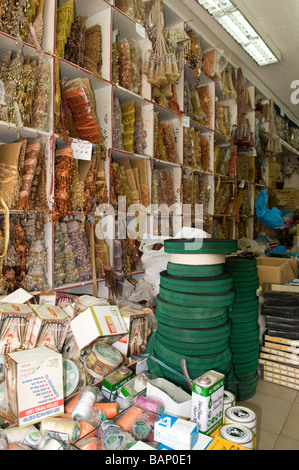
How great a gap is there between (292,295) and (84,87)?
6.34 ft

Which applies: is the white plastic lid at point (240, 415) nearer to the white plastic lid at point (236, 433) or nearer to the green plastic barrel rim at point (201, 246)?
the white plastic lid at point (236, 433)

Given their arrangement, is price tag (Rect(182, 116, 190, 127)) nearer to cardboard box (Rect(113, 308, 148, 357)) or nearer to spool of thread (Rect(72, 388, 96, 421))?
cardboard box (Rect(113, 308, 148, 357))

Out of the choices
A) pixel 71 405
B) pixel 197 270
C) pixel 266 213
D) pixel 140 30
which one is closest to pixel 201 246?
pixel 197 270

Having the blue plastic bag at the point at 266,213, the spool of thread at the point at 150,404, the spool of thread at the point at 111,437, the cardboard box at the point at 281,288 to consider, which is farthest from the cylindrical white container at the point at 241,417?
the blue plastic bag at the point at 266,213

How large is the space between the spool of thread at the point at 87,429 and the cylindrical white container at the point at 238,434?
431 mm

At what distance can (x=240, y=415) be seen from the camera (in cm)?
109

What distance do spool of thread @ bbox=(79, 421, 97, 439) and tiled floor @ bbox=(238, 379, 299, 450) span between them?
0.74m

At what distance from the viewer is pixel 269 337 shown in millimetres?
2123

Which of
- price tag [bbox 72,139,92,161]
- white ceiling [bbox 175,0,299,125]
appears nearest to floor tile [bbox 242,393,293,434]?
price tag [bbox 72,139,92,161]

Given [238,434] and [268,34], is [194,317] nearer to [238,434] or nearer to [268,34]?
[238,434]

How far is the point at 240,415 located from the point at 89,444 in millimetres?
505

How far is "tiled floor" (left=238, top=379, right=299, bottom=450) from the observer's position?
1407mm

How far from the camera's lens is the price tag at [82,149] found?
2.04 metres
